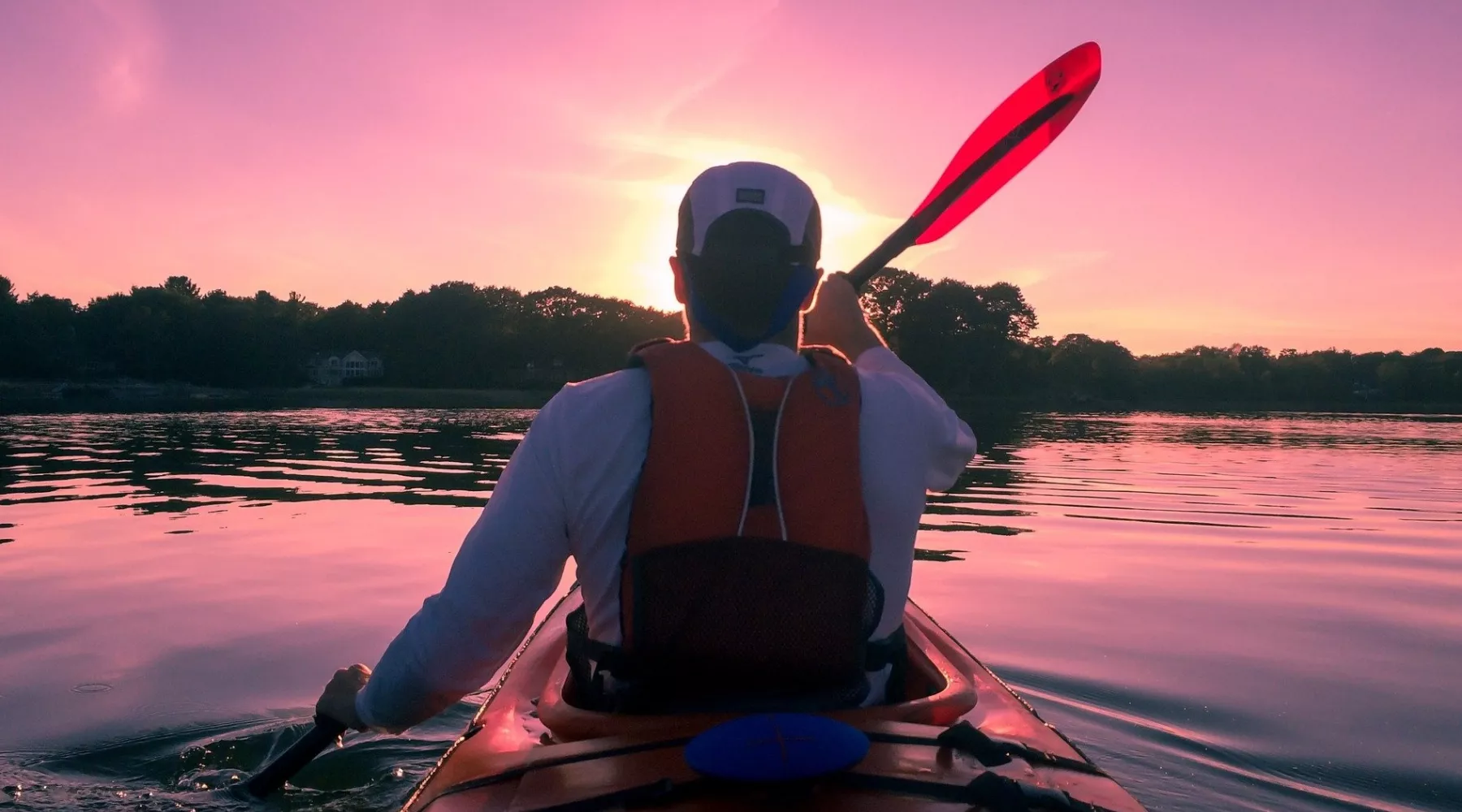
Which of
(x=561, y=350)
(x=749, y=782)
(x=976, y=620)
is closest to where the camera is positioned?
(x=749, y=782)

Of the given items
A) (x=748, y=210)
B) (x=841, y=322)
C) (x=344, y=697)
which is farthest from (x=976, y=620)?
(x=748, y=210)

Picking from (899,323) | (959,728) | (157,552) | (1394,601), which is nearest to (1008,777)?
(959,728)

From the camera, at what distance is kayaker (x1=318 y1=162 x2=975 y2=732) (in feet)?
5.77

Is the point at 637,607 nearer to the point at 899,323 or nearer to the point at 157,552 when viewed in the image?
the point at 157,552

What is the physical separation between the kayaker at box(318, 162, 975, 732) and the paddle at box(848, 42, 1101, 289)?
1.87m

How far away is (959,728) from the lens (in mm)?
1699

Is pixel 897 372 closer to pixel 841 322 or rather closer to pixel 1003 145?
pixel 841 322

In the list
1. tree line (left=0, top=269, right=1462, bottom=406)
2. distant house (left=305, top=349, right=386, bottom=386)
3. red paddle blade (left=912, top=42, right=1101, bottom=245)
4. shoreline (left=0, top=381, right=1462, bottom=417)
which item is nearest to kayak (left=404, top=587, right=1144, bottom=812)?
red paddle blade (left=912, top=42, right=1101, bottom=245)

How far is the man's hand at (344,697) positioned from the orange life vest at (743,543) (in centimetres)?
69

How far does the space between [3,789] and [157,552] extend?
4466mm

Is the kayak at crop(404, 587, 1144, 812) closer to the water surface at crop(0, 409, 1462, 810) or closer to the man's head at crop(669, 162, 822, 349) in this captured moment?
the man's head at crop(669, 162, 822, 349)

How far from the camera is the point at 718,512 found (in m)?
1.76

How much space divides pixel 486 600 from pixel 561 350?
78.7 metres

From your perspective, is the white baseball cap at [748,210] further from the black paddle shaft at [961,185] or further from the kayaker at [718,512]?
the black paddle shaft at [961,185]
